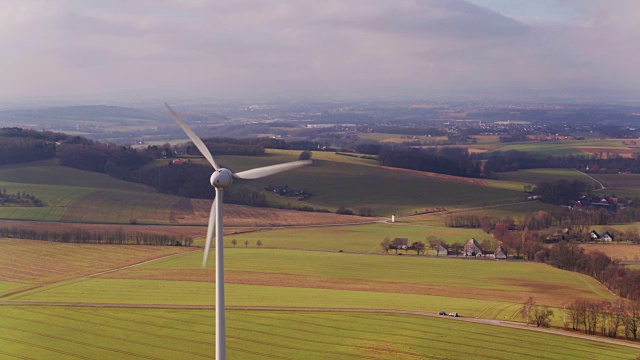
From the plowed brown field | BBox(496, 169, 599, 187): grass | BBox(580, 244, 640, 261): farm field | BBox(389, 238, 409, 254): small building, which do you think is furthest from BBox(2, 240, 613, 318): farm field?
BBox(496, 169, 599, 187): grass

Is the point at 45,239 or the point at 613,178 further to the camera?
the point at 613,178

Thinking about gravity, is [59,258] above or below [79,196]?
below

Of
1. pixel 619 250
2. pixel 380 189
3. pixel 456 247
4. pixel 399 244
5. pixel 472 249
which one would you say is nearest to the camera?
pixel 619 250

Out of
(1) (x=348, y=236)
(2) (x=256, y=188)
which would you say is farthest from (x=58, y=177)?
(1) (x=348, y=236)

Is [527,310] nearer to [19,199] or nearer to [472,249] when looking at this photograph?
[472,249]

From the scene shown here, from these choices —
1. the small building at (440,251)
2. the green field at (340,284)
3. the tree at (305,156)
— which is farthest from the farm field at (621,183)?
the tree at (305,156)

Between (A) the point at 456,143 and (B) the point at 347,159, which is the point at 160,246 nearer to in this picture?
(B) the point at 347,159

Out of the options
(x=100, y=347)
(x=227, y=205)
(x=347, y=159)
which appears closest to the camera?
(x=100, y=347)

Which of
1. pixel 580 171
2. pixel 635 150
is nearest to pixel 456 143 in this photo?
pixel 635 150
